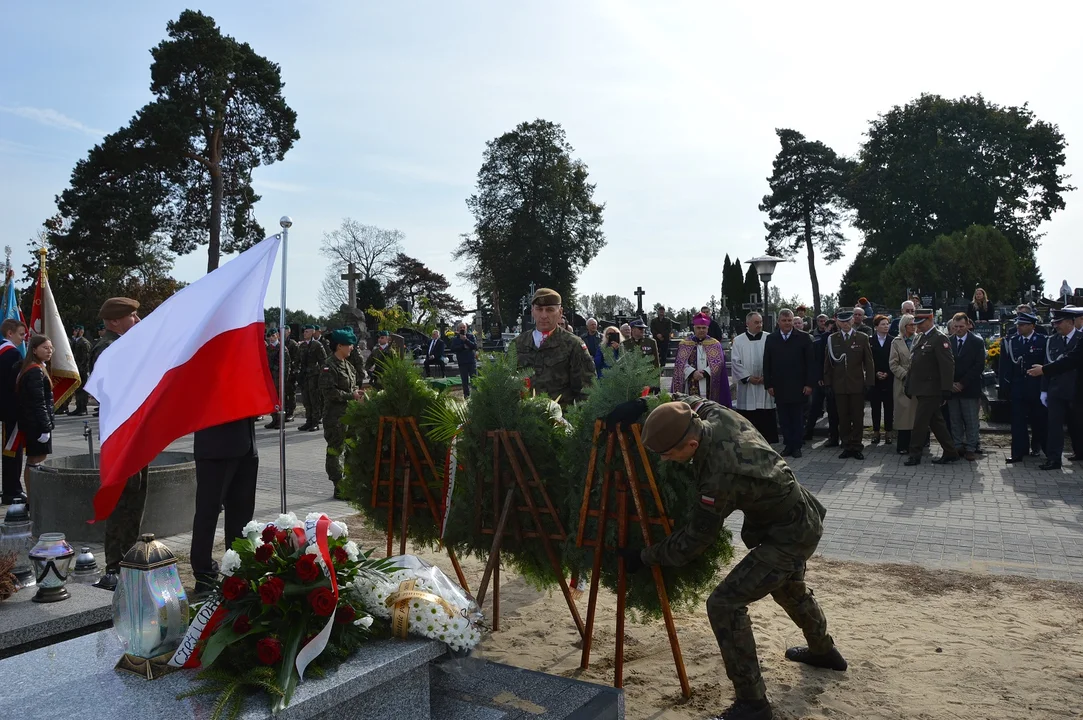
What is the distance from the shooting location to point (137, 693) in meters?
3.15

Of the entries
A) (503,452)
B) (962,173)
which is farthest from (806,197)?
(503,452)

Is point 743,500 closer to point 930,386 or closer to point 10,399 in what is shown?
point 930,386

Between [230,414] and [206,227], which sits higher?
[206,227]

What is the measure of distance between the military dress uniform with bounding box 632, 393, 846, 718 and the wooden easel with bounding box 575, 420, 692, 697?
207 millimetres

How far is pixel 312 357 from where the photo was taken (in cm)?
1667

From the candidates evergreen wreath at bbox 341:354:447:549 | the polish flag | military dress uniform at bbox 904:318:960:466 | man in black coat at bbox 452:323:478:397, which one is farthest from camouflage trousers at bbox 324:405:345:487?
man in black coat at bbox 452:323:478:397

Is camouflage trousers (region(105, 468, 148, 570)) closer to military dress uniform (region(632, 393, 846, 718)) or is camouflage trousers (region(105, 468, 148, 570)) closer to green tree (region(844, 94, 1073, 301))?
military dress uniform (region(632, 393, 846, 718))

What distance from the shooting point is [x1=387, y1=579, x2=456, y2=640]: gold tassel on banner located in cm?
360

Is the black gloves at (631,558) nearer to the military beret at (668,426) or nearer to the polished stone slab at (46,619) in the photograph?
the military beret at (668,426)

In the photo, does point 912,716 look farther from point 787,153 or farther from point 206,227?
point 787,153

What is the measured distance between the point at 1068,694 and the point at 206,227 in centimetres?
3116

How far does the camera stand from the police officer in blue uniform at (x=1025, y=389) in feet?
36.6

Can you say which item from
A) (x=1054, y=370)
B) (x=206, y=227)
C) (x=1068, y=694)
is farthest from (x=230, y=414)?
(x=206, y=227)

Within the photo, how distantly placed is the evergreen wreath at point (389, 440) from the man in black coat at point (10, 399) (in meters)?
5.41
